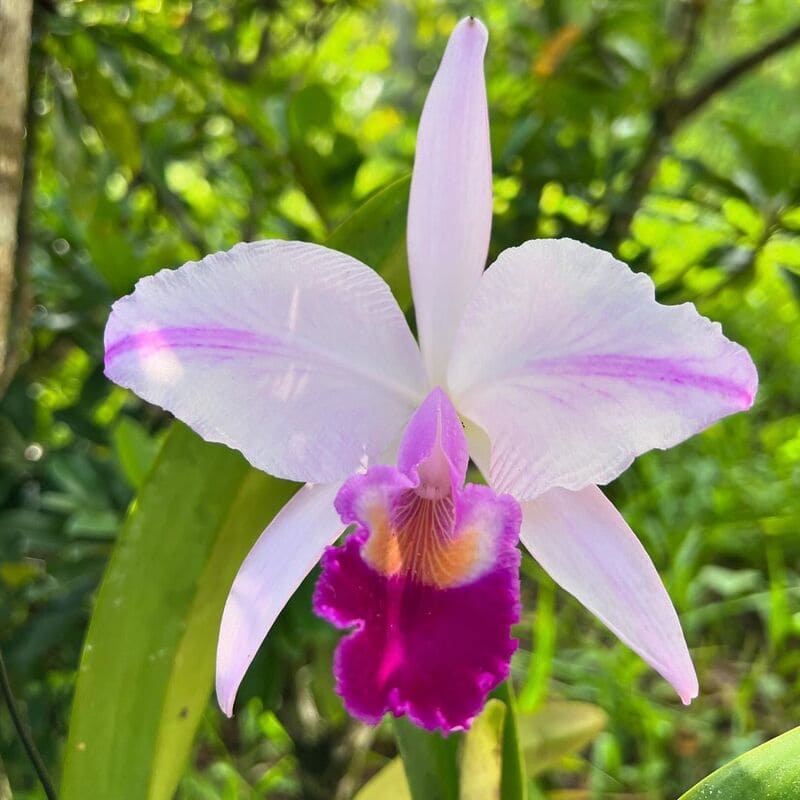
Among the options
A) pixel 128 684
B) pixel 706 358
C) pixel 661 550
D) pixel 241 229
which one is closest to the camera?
pixel 706 358

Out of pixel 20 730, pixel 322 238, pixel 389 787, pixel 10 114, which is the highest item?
pixel 10 114

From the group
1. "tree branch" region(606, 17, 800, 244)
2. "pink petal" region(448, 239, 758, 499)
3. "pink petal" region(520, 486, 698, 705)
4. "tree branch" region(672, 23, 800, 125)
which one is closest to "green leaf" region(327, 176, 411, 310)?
"pink petal" region(448, 239, 758, 499)

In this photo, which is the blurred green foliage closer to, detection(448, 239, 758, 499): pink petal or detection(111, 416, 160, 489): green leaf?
detection(111, 416, 160, 489): green leaf

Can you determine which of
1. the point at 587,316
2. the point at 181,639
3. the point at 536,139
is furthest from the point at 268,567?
the point at 536,139

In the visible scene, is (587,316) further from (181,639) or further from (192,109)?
(192,109)

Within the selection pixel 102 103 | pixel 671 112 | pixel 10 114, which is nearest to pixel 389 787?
pixel 10 114

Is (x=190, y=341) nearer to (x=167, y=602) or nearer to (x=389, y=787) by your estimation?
(x=167, y=602)

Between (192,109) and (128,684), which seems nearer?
(128,684)

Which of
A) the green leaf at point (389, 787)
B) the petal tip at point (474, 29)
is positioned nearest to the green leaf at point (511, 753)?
the green leaf at point (389, 787)
